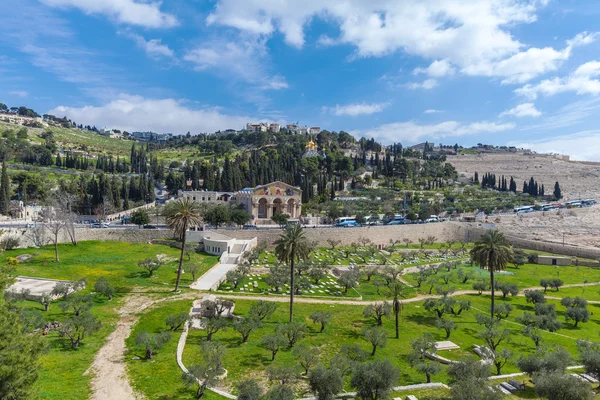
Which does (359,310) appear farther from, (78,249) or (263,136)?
(263,136)

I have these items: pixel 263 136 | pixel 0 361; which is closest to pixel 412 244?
pixel 0 361

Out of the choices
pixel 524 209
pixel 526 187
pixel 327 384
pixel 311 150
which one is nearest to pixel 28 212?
pixel 327 384

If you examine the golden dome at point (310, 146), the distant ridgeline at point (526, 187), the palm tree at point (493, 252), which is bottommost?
the palm tree at point (493, 252)

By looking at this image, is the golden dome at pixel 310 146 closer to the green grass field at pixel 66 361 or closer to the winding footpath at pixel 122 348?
the winding footpath at pixel 122 348

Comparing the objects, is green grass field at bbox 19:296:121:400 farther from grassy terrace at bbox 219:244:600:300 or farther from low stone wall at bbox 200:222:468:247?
low stone wall at bbox 200:222:468:247

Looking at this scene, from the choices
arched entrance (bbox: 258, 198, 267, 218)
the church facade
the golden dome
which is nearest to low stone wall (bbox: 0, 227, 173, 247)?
the church facade

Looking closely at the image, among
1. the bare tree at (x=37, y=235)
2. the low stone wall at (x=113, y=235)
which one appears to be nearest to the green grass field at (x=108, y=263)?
the bare tree at (x=37, y=235)
